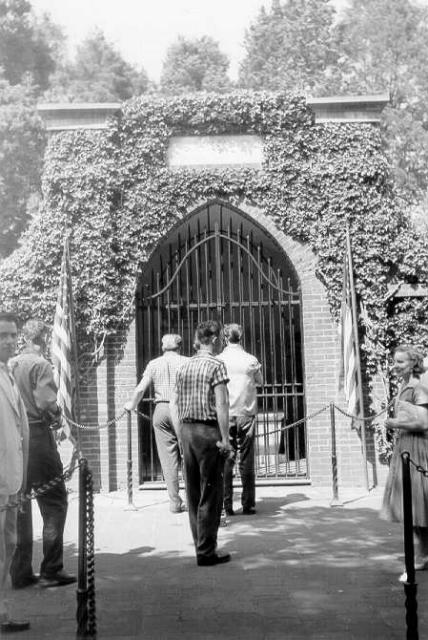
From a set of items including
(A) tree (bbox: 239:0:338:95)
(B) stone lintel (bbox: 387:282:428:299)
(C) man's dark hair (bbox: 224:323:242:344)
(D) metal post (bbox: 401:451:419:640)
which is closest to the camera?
(D) metal post (bbox: 401:451:419:640)

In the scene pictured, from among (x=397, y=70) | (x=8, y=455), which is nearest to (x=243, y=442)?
(x=8, y=455)

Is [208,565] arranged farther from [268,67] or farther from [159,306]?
[268,67]

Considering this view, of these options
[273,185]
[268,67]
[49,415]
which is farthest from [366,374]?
[268,67]

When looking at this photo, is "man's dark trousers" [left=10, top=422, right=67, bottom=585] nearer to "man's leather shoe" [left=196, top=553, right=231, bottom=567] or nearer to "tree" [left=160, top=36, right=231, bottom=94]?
"man's leather shoe" [left=196, top=553, right=231, bottom=567]

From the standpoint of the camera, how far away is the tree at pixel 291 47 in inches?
1220

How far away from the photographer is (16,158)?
25.0m

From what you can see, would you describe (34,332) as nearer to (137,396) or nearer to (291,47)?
(137,396)

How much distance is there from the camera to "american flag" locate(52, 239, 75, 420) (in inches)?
365

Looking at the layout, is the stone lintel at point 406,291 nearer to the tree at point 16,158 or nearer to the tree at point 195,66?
the tree at point 16,158

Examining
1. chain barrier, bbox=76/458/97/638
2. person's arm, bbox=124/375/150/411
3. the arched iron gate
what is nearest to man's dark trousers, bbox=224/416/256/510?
person's arm, bbox=124/375/150/411

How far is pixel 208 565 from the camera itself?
5.73 m

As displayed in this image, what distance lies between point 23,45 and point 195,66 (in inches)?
368

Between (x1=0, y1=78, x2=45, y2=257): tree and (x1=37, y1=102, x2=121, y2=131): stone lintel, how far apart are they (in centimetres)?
1506

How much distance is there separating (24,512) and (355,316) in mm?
5537
